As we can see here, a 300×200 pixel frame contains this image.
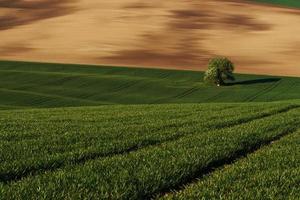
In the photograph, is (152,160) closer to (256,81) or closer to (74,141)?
(74,141)

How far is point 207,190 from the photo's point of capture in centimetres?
1091

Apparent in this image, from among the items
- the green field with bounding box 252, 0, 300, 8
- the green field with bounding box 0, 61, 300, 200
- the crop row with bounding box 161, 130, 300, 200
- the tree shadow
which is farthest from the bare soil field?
the crop row with bounding box 161, 130, 300, 200

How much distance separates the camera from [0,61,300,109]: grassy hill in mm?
59531

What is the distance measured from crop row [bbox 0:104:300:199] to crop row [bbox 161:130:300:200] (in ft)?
1.97

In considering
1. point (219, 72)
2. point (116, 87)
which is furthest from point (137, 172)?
point (219, 72)

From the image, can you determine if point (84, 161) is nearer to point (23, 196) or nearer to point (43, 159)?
point (43, 159)

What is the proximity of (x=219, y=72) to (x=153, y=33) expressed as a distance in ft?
101

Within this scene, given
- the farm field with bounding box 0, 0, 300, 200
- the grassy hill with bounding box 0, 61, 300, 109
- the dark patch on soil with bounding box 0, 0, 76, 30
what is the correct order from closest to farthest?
the farm field with bounding box 0, 0, 300, 200, the grassy hill with bounding box 0, 61, 300, 109, the dark patch on soil with bounding box 0, 0, 76, 30

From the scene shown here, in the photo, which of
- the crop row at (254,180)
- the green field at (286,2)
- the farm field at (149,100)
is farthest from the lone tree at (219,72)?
the green field at (286,2)

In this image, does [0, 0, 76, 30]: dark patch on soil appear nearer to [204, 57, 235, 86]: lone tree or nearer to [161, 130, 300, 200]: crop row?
[204, 57, 235, 86]: lone tree

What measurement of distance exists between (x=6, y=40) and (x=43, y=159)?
8677 cm

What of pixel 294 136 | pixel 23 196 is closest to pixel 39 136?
pixel 23 196

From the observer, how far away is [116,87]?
222 ft

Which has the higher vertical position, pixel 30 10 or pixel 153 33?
pixel 30 10
